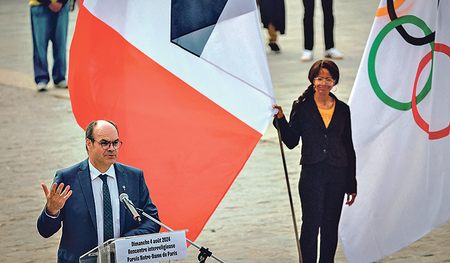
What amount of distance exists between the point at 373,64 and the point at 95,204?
8.89 feet

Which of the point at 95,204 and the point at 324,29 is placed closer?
the point at 95,204

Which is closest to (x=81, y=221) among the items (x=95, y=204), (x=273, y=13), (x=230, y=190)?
(x=95, y=204)

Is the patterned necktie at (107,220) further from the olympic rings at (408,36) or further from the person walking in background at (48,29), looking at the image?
the person walking in background at (48,29)

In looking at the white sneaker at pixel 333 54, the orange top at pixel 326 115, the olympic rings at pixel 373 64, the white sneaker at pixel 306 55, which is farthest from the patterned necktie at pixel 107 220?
the white sneaker at pixel 306 55

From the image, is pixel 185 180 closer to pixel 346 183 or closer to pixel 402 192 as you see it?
pixel 346 183

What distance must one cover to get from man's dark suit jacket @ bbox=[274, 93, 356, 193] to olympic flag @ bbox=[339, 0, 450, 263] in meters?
0.65

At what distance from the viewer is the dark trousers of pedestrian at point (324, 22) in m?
11.9

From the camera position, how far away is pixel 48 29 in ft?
38.0

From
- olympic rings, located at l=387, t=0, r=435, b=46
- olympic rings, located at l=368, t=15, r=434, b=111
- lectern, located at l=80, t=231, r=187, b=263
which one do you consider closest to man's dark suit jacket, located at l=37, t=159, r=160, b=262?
lectern, located at l=80, t=231, r=187, b=263

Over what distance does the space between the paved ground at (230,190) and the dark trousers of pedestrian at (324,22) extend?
0.52 m

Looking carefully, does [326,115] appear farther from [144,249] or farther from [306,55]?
[306,55]

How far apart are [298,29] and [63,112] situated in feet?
27.6

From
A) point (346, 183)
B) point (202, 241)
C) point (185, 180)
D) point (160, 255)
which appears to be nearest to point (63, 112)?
point (202, 241)

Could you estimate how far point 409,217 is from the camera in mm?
5203
